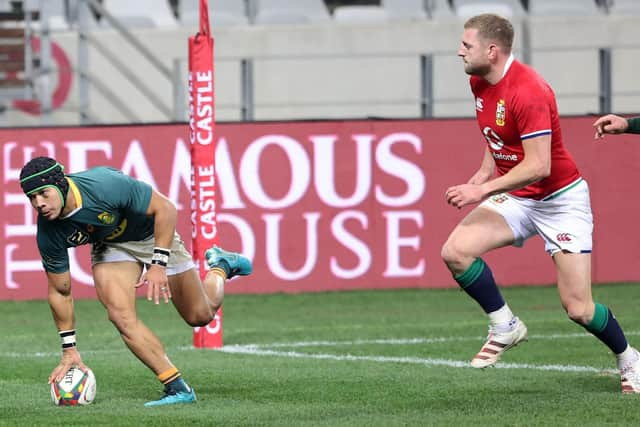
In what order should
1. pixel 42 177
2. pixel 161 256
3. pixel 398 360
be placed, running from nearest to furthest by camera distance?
pixel 42 177 → pixel 161 256 → pixel 398 360

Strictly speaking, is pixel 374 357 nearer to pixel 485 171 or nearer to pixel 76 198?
pixel 485 171

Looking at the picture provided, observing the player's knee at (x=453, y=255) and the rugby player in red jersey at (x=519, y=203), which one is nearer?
the rugby player in red jersey at (x=519, y=203)

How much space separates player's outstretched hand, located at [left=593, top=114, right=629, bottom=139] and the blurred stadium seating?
28.7 feet

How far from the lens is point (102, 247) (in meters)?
9.00

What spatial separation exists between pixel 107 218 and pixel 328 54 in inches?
418

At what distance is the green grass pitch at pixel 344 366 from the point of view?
333 inches

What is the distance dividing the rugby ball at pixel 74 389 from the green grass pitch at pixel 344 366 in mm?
80

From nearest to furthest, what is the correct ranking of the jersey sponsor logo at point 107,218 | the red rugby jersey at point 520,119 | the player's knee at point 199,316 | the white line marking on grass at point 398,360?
the jersey sponsor logo at point 107,218 → the red rugby jersey at point 520,119 → the player's knee at point 199,316 → the white line marking on grass at point 398,360

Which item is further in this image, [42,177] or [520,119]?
[520,119]

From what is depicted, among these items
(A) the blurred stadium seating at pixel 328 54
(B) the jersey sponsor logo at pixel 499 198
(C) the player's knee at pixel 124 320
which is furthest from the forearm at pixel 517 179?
(A) the blurred stadium seating at pixel 328 54

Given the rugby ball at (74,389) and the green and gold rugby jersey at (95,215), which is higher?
the green and gold rugby jersey at (95,215)

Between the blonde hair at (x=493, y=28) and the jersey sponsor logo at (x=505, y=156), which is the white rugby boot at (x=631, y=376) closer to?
the jersey sponsor logo at (x=505, y=156)

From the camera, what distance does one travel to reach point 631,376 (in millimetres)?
9141

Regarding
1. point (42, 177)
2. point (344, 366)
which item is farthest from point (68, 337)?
point (344, 366)
